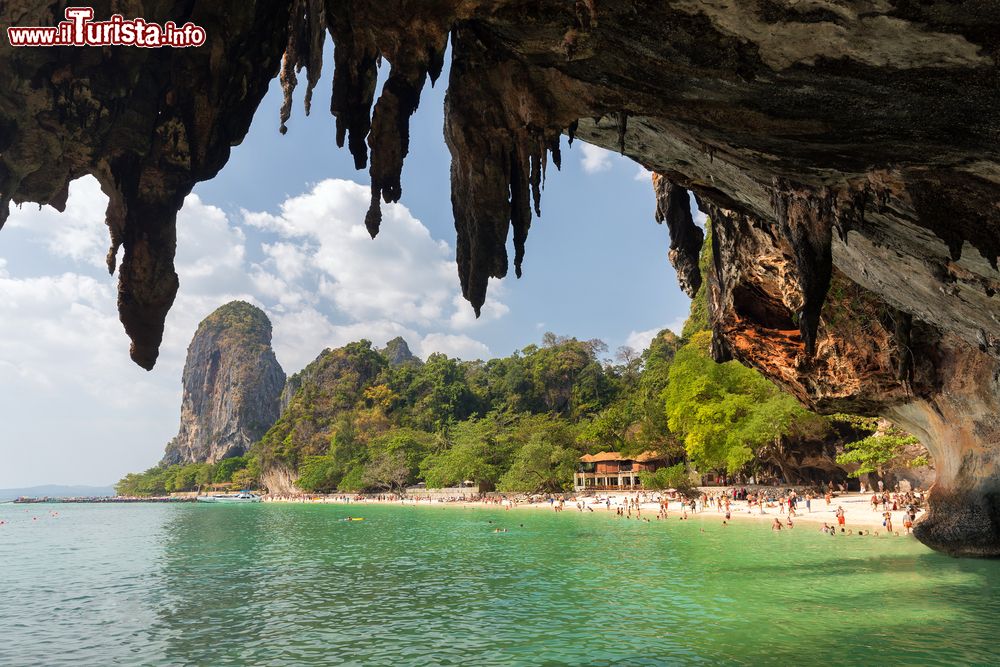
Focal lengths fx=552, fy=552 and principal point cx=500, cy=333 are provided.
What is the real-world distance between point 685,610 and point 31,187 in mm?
17703

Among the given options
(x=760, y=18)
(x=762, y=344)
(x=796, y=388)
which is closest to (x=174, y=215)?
(x=760, y=18)

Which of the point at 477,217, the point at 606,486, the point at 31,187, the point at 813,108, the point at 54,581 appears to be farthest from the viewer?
the point at 606,486

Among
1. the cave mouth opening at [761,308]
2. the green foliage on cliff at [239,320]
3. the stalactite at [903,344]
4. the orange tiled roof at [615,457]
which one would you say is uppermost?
the green foliage on cliff at [239,320]

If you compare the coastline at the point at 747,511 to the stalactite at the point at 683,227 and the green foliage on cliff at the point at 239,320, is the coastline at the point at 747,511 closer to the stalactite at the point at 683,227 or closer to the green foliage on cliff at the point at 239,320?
the stalactite at the point at 683,227

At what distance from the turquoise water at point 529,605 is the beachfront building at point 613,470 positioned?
26631 mm

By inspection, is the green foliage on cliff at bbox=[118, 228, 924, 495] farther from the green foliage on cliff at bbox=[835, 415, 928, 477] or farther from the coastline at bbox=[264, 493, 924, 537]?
the coastline at bbox=[264, 493, 924, 537]

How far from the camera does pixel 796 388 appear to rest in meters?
19.6

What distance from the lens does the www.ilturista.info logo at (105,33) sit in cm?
817

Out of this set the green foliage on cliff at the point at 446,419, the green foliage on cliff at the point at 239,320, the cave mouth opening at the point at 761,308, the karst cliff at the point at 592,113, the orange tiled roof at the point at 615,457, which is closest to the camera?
the karst cliff at the point at 592,113

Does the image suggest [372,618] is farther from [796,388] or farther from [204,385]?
[204,385]

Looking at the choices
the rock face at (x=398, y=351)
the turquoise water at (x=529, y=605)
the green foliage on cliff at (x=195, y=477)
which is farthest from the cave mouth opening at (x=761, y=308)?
the rock face at (x=398, y=351)

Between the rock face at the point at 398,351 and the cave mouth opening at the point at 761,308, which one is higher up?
the rock face at the point at 398,351

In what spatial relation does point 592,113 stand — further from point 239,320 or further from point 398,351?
point 239,320

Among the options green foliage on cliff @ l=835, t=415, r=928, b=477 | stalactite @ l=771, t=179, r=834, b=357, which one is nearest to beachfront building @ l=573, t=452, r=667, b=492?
green foliage on cliff @ l=835, t=415, r=928, b=477
